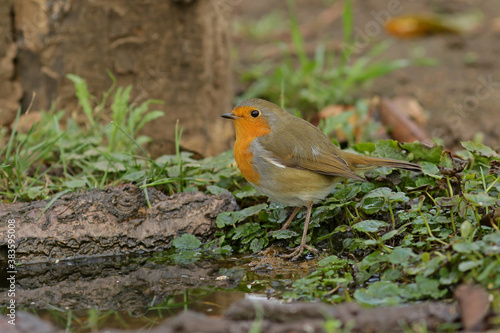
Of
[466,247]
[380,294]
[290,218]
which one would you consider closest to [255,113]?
[290,218]

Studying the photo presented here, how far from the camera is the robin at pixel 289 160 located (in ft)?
12.5

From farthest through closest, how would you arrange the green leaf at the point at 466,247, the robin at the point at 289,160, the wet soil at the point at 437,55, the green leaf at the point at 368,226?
the wet soil at the point at 437,55
the robin at the point at 289,160
the green leaf at the point at 368,226
the green leaf at the point at 466,247

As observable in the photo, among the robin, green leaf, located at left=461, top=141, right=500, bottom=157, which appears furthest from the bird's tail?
green leaf, located at left=461, top=141, right=500, bottom=157

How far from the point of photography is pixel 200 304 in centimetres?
303

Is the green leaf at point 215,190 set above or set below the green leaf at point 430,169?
below

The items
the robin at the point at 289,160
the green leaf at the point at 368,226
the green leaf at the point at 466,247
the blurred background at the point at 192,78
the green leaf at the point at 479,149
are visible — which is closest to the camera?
the green leaf at the point at 466,247

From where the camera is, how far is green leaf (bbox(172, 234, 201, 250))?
3902 mm

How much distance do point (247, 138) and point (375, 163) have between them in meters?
0.87

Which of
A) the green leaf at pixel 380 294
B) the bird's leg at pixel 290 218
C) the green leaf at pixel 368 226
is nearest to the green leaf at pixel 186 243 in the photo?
the bird's leg at pixel 290 218

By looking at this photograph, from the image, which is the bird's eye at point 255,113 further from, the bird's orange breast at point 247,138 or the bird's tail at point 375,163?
the bird's tail at point 375,163

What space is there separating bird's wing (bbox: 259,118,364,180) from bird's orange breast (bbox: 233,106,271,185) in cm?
9

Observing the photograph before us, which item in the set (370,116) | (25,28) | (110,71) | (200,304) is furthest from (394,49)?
(200,304)

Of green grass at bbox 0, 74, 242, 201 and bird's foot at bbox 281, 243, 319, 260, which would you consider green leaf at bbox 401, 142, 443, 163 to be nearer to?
Result: bird's foot at bbox 281, 243, 319, 260

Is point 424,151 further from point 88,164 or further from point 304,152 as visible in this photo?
point 88,164
